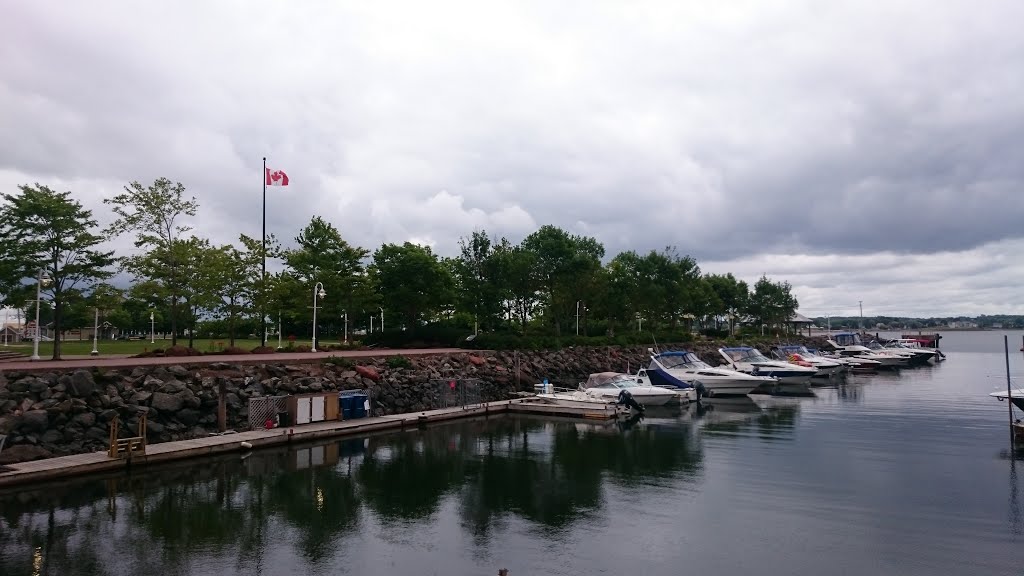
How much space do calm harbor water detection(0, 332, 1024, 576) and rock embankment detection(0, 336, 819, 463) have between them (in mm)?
3678

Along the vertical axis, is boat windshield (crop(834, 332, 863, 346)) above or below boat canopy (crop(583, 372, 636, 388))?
above

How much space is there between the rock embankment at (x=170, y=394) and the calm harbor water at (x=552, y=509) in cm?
368

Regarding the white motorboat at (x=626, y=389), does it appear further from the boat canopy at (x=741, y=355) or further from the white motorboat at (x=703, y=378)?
the boat canopy at (x=741, y=355)

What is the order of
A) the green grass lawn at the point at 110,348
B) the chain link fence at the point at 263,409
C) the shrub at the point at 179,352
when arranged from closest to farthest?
the chain link fence at the point at 263,409 → the shrub at the point at 179,352 → the green grass lawn at the point at 110,348

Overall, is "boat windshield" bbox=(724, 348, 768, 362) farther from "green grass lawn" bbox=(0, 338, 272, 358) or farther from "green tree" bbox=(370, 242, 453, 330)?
"green grass lawn" bbox=(0, 338, 272, 358)

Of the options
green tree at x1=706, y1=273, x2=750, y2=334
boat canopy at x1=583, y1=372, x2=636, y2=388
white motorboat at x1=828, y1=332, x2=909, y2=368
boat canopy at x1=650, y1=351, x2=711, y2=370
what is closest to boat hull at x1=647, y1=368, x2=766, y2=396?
boat canopy at x1=650, y1=351, x2=711, y2=370

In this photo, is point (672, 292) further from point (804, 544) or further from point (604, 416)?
point (804, 544)

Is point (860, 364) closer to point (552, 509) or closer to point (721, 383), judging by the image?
point (721, 383)

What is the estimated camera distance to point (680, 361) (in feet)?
159

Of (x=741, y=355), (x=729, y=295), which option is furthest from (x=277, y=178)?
(x=729, y=295)

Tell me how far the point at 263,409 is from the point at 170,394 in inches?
152

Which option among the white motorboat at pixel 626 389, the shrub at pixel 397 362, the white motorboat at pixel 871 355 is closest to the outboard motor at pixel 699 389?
the white motorboat at pixel 626 389

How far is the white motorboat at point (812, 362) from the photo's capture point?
60.4 meters

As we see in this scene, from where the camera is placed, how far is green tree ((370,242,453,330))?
55.4 meters
